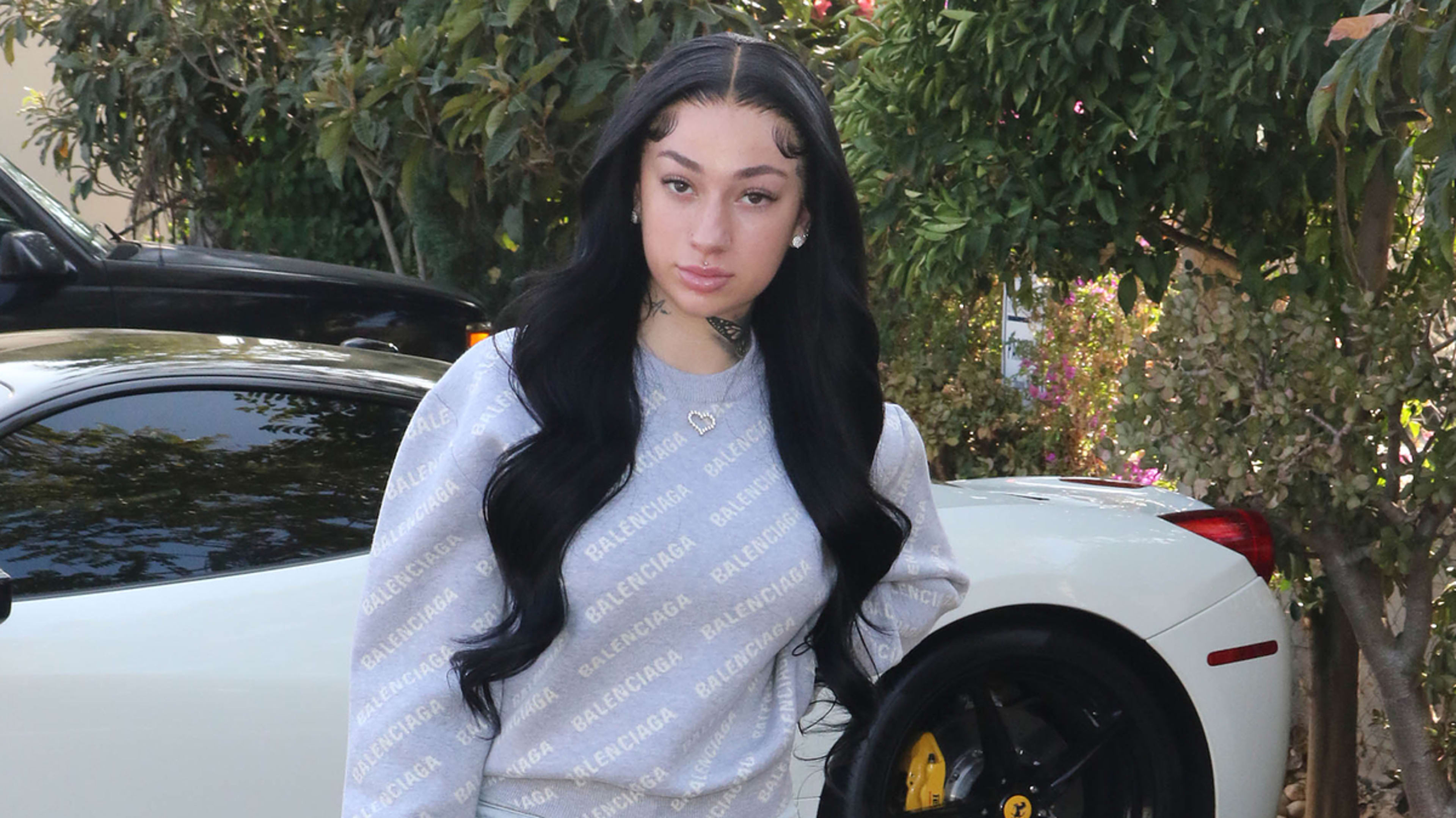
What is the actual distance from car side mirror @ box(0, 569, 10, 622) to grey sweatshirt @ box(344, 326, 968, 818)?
123cm

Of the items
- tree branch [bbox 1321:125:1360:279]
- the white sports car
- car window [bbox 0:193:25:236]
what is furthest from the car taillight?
car window [bbox 0:193:25:236]

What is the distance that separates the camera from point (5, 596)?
8.02ft

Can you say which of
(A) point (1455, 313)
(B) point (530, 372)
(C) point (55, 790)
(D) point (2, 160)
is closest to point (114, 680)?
(C) point (55, 790)

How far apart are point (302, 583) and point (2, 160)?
3054mm

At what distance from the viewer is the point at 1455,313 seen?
10.9 feet

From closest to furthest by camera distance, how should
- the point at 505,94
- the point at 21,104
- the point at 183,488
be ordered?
the point at 183,488
the point at 505,94
the point at 21,104

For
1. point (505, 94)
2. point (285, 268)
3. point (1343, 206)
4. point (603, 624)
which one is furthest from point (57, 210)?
point (603, 624)

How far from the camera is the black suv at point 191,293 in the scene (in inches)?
181

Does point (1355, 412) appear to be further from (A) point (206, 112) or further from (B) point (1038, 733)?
(A) point (206, 112)

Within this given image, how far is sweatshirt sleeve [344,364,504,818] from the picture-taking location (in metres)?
1.42

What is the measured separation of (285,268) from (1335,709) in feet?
11.0

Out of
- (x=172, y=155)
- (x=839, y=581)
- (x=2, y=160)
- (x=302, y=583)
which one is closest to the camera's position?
(x=839, y=581)

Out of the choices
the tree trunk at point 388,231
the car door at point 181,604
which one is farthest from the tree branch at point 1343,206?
the tree trunk at point 388,231

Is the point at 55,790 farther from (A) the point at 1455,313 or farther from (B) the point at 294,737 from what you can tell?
(A) the point at 1455,313
